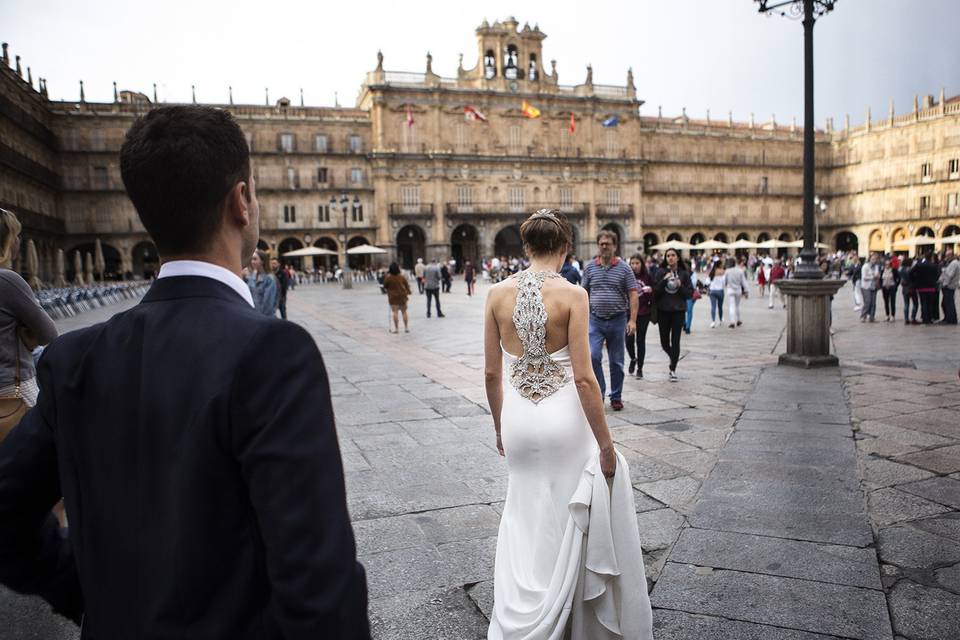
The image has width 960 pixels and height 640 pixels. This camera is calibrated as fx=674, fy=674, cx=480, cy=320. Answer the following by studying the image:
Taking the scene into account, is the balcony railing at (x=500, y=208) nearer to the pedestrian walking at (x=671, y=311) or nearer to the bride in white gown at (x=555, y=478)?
the pedestrian walking at (x=671, y=311)

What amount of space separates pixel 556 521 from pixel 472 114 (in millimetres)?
42127

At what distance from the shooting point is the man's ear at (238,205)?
117cm

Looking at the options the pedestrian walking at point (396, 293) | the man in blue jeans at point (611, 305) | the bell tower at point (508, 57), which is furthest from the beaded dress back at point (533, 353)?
the bell tower at point (508, 57)

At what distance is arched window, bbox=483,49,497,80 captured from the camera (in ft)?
148

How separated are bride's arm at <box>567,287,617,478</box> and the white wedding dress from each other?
45 mm

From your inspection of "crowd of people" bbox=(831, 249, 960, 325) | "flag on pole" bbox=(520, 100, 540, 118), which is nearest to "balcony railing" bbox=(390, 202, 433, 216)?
"flag on pole" bbox=(520, 100, 540, 118)

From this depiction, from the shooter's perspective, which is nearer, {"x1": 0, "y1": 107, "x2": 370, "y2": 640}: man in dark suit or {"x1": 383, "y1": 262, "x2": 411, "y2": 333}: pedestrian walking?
{"x1": 0, "y1": 107, "x2": 370, "y2": 640}: man in dark suit

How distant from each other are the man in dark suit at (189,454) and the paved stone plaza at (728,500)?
99 mm

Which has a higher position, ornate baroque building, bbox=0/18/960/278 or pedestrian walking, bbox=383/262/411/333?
ornate baroque building, bbox=0/18/960/278

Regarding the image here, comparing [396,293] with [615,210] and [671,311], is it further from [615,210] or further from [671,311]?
[615,210]

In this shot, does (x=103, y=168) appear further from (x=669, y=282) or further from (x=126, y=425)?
(x=126, y=425)

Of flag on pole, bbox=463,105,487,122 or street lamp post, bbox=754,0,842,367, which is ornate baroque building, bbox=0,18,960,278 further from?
street lamp post, bbox=754,0,842,367

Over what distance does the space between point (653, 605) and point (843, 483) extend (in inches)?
76.7

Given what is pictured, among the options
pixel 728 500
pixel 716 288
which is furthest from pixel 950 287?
pixel 728 500
